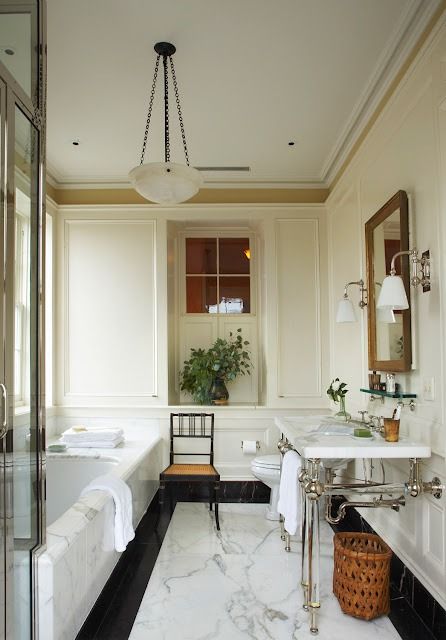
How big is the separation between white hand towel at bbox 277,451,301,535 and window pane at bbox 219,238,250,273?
2.46 meters

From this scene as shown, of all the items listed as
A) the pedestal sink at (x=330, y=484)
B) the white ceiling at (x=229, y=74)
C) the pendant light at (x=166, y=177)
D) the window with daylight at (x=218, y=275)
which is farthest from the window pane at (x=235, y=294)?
the pedestal sink at (x=330, y=484)

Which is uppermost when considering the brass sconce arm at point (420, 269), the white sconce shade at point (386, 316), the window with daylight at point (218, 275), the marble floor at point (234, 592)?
the window with daylight at point (218, 275)

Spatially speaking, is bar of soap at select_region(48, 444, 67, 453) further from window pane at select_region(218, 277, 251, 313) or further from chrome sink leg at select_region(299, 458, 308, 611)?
window pane at select_region(218, 277, 251, 313)

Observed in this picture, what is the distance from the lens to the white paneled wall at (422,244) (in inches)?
84.8

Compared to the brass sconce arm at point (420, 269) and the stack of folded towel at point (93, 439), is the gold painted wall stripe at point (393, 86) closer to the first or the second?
the brass sconce arm at point (420, 269)

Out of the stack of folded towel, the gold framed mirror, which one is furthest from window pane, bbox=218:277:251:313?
the gold framed mirror

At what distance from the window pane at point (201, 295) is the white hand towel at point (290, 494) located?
2318 millimetres

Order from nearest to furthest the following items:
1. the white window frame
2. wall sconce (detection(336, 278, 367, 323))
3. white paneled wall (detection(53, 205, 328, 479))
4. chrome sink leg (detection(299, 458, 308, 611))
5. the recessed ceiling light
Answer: the recessed ceiling light
chrome sink leg (detection(299, 458, 308, 611))
wall sconce (detection(336, 278, 367, 323))
white paneled wall (detection(53, 205, 328, 479))
the white window frame

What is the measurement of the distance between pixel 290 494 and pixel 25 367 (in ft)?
5.14

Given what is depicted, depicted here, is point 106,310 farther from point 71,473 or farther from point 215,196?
point 71,473

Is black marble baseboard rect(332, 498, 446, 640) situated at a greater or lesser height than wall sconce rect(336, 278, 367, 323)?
lesser

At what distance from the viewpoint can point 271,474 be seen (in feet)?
11.9

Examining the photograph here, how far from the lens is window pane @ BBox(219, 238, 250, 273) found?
16.0 ft

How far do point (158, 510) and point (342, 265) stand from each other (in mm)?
2385
